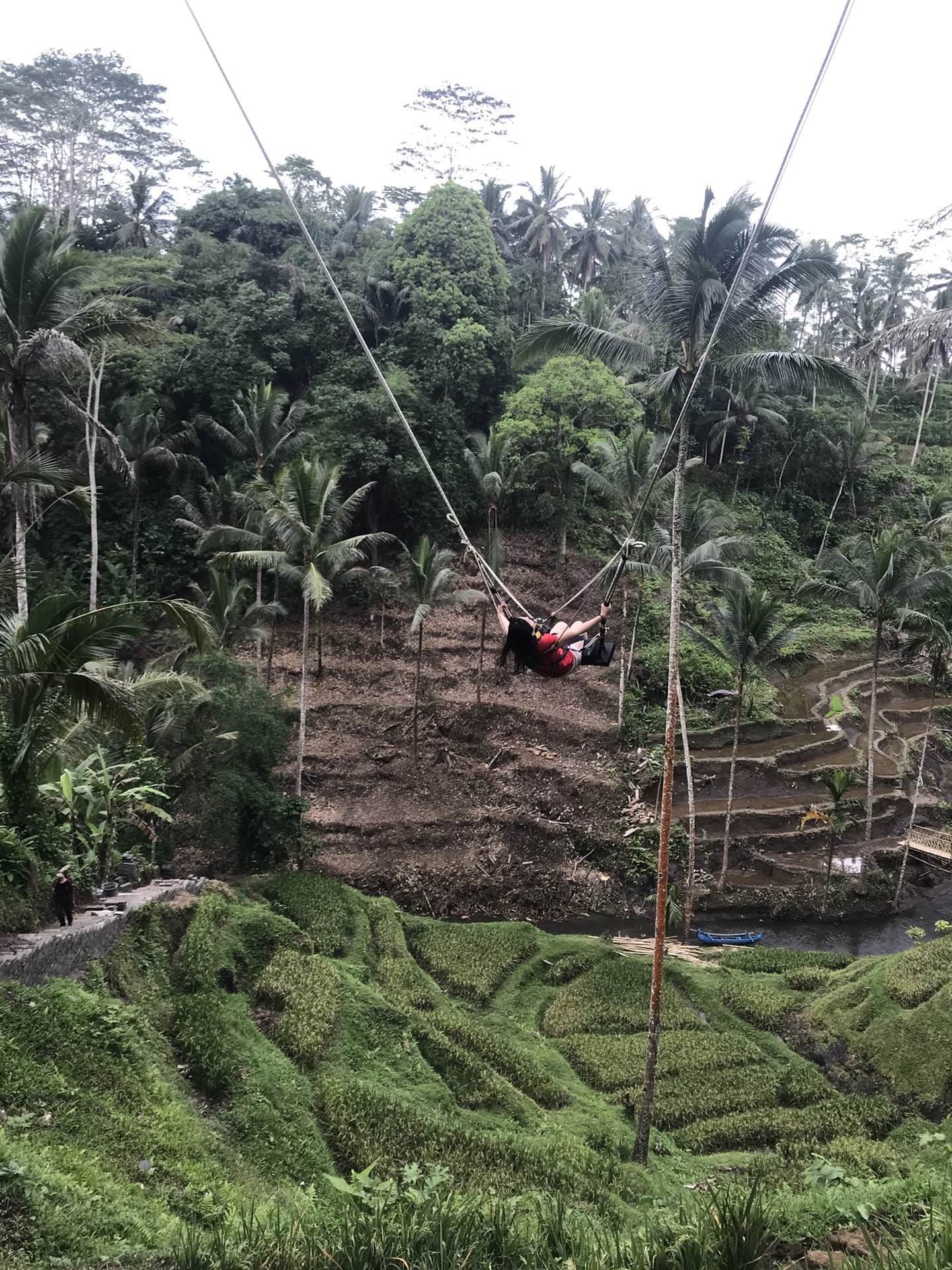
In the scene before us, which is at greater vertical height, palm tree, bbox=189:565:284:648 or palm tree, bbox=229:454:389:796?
palm tree, bbox=229:454:389:796

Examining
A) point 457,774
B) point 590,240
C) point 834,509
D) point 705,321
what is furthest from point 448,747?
point 590,240

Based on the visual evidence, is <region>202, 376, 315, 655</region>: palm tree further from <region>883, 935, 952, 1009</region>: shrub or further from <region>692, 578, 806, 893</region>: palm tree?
<region>883, 935, 952, 1009</region>: shrub

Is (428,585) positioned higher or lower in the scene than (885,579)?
lower

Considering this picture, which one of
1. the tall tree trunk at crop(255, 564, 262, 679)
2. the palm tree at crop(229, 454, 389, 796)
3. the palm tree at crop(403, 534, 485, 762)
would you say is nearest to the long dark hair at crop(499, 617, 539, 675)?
the palm tree at crop(229, 454, 389, 796)

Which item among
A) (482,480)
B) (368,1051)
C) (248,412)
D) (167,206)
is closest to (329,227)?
(167,206)

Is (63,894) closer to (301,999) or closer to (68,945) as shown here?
(68,945)

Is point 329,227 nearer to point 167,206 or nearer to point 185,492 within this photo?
point 167,206
